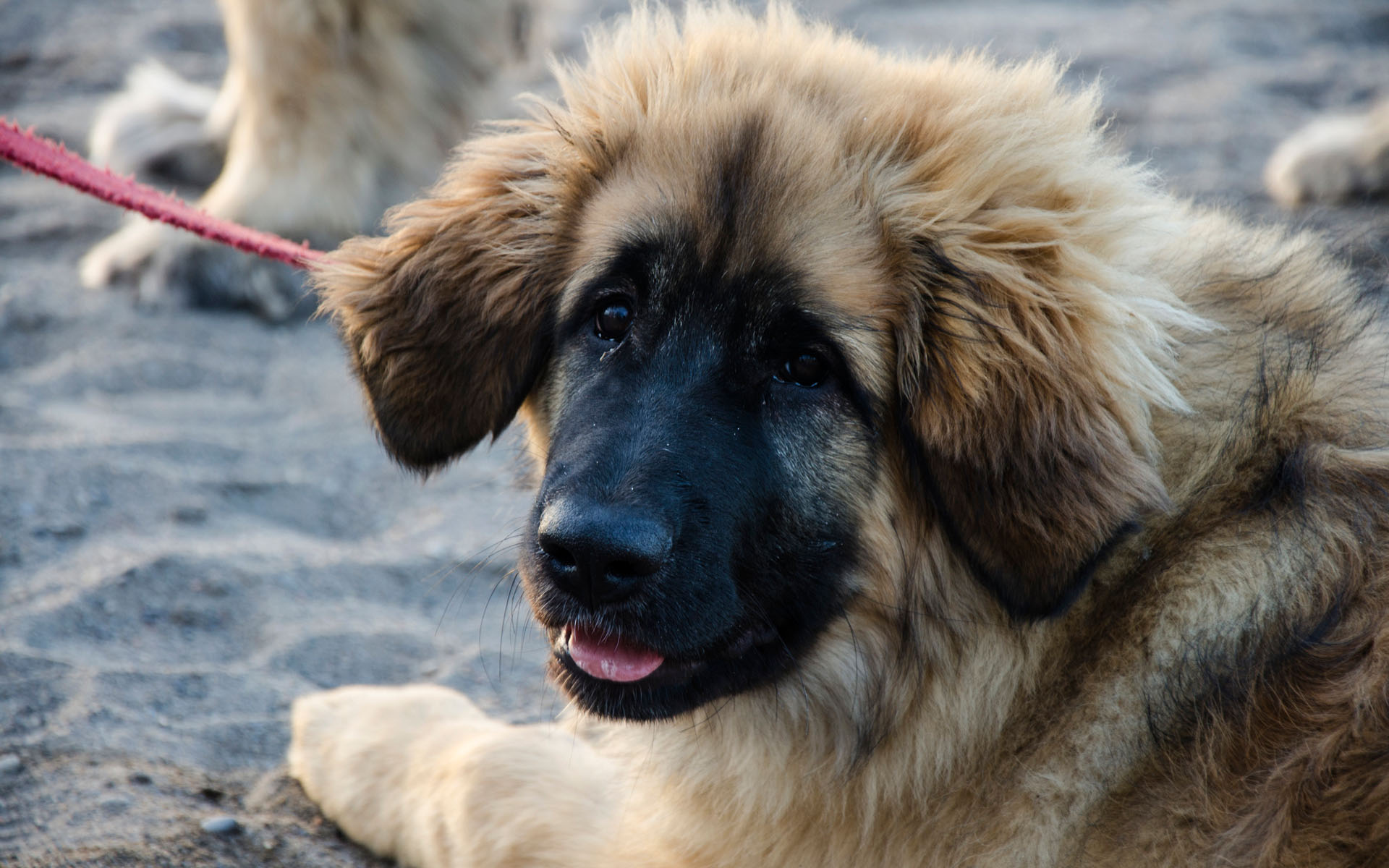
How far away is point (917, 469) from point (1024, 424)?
213 mm

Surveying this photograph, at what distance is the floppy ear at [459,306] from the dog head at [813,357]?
0.03 metres

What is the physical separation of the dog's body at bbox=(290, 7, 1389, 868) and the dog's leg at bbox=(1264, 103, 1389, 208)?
12.1ft

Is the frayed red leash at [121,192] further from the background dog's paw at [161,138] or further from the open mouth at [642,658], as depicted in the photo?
the background dog's paw at [161,138]

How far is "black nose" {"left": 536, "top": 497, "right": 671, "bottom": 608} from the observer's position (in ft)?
6.36

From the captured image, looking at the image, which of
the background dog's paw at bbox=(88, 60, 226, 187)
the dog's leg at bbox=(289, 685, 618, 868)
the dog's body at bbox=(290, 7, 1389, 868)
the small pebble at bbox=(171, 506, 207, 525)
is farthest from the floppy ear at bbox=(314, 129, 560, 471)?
the background dog's paw at bbox=(88, 60, 226, 187)

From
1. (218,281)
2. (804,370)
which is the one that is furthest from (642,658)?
(218,281)

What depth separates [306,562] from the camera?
352cm

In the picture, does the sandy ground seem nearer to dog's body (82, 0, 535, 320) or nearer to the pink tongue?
dog's body (82, 0, 535, 320)

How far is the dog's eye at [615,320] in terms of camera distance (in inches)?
89.1

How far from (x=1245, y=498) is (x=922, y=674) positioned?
610 mm

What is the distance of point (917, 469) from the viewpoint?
2143mm

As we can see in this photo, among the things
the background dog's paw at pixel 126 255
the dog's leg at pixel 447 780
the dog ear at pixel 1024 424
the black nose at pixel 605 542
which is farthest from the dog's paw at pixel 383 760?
the background dog's paw at pixel 126 255

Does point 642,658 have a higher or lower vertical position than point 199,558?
higher

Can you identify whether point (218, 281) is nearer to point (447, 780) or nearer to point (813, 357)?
point (447, 780)
